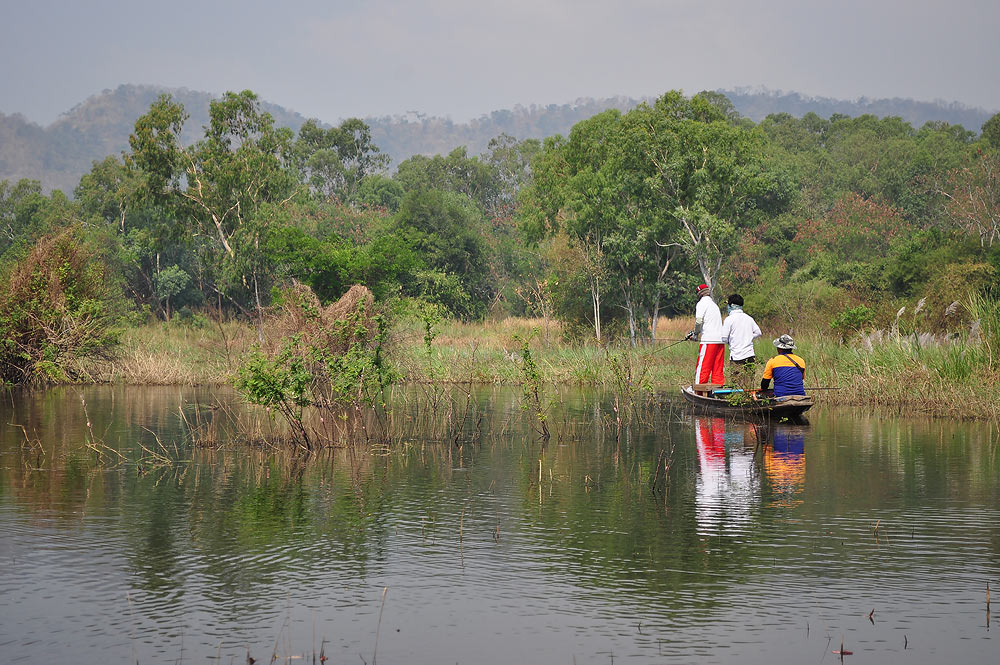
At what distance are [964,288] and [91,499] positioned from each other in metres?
25.2

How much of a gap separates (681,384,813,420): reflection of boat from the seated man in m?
0.24

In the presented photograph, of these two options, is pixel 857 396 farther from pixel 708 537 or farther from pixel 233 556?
pixel 233 556

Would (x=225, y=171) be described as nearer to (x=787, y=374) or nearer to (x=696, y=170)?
(x=696, y=170)

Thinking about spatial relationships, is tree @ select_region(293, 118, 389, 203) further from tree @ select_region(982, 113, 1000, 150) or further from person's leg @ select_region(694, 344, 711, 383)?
person's leg @ select_region(694, 344, 711, 383)

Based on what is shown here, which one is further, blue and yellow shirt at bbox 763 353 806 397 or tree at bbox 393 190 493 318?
tree at bbox 393 190 493 318

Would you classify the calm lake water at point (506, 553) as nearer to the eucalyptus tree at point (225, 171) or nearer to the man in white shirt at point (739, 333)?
the man in white shirt at point (739, 333)

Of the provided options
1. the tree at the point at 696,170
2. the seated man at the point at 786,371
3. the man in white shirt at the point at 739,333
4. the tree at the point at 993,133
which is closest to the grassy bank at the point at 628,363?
the man in white shirt at the point at 739,333

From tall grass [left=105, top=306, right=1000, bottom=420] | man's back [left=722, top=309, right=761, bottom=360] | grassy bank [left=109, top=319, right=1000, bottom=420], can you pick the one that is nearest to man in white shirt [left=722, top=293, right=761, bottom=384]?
man's back [left=722, top=309, right=761, bottom=360]

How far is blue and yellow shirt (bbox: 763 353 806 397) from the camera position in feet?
62.0

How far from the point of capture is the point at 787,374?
18.9 metres

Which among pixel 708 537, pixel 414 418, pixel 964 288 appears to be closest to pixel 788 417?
pixel 414 418

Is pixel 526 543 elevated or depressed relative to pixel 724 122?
depressed

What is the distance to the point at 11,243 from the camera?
6812cm

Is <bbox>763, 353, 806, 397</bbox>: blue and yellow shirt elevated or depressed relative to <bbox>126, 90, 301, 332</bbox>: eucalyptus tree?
depressed
